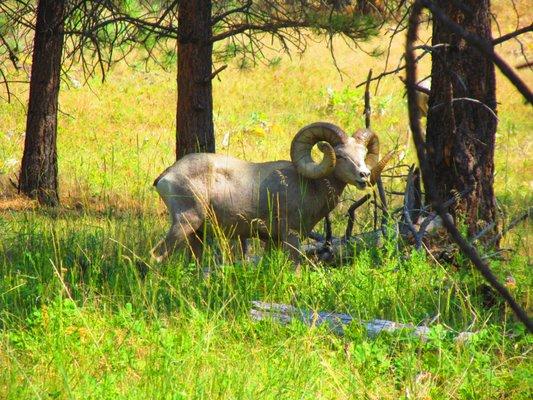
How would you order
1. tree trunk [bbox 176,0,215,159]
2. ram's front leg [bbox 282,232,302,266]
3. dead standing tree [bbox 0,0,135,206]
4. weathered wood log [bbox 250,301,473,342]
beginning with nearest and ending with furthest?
weathered wood log [bbox 250,301,473,342] → ram's front leg [bbox 282,232,302,266] → tree trunk [bbox 176,0,215,159] → dead standing tree [bbox 0,0,135,206]

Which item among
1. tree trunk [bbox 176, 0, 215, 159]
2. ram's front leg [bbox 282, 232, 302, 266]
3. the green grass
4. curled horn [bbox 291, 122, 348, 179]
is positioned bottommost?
the green grass

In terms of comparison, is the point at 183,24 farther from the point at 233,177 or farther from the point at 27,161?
the point at 27,161

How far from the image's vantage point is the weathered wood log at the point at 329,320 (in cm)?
524

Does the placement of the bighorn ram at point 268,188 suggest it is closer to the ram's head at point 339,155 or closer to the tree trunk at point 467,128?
the ram's head at point 339,155

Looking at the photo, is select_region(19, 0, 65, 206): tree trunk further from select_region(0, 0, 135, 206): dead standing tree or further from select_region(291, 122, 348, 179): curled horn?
select_region(291, 122, 348, 179): curled horn

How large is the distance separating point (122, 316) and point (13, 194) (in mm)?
7433

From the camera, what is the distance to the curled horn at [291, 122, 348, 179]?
25.0 feet

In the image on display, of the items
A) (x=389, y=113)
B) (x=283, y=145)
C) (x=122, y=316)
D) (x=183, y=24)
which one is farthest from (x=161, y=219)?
(x=389, y=113)

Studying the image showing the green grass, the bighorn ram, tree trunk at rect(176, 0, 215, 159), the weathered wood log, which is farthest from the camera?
tree trunk at rect(176, 0, 215, 159)

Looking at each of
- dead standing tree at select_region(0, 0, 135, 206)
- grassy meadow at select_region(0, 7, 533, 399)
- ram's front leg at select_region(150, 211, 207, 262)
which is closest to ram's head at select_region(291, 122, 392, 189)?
grassy meadow at select_region(0, 7, 533, 399)

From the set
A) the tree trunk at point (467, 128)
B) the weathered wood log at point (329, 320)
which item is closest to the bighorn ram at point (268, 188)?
the tree trunk at point (467, 128)

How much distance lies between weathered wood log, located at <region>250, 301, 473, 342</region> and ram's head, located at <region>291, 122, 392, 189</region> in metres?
2.05

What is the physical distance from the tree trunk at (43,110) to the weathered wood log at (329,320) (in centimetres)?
653

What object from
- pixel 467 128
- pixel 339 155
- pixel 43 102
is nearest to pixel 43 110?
pixel 43 102
